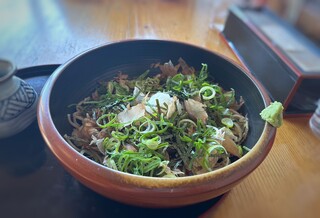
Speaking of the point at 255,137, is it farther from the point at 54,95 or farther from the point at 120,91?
the point at 54,95

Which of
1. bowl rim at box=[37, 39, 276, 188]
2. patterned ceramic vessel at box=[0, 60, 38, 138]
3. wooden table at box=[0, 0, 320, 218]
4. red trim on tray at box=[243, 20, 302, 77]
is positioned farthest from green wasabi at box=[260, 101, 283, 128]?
patterned ceramic vessel at box=[0, 60, 38, 138]

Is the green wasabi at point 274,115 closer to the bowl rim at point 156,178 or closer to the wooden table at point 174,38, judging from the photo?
the bowl rim at point 156,178

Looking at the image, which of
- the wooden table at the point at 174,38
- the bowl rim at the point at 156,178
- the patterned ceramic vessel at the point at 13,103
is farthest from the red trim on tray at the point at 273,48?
the patterned ceramic vessel at the point at 13,103

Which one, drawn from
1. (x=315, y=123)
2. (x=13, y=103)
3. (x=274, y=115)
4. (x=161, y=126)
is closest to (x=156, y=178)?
(x=161, y=126)

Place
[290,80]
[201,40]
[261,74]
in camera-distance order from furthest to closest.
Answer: [201,40] < [261,74] < [290,80]

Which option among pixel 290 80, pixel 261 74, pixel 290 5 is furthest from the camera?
pixel 290 5

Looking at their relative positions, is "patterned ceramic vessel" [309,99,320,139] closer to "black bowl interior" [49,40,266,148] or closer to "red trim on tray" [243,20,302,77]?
"red trim on tray" [243,20,302,77]

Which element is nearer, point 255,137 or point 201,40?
point 255,137

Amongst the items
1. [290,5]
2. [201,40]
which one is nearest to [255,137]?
[201,40]
